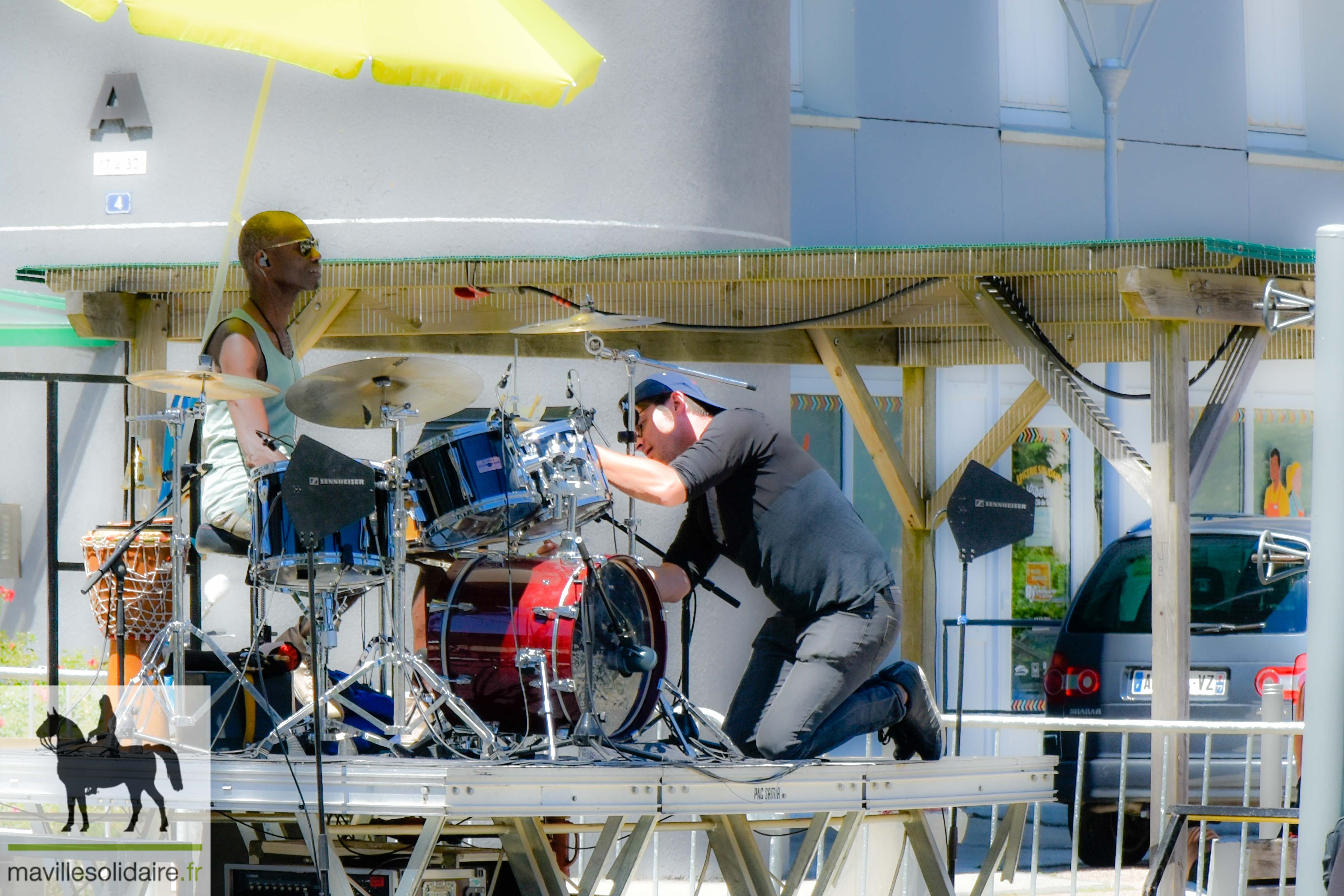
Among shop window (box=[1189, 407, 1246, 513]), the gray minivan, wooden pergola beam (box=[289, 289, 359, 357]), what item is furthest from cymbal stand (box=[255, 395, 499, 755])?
shop window (box=[1189, 407, 1246, 513])

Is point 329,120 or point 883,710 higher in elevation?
point 329,120

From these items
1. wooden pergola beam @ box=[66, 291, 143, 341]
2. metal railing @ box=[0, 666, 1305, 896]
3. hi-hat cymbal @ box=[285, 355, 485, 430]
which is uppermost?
wooden pergola beam @ box=[66, 291, 143, 341]

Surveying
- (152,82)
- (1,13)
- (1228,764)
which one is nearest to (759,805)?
(1228,764)

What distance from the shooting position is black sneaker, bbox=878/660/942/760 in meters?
6.23

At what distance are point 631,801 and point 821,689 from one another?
97cm

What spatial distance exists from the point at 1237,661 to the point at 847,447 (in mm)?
5380

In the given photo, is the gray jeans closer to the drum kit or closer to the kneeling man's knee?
the kneeling man's knee

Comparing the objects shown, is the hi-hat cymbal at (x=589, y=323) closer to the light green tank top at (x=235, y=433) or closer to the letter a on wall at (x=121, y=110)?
the light green tank top at (x=235, y=433)

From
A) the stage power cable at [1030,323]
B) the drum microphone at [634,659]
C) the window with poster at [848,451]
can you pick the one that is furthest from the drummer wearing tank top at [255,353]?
the window with poster at [848,451]

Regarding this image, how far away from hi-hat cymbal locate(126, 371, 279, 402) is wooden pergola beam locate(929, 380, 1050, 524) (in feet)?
15.3

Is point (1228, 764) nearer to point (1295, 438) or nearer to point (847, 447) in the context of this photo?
point (847, 447)

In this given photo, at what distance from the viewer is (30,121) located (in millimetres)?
10523

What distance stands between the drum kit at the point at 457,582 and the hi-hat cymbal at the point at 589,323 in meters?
1.15

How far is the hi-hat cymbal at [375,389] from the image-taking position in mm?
5672
